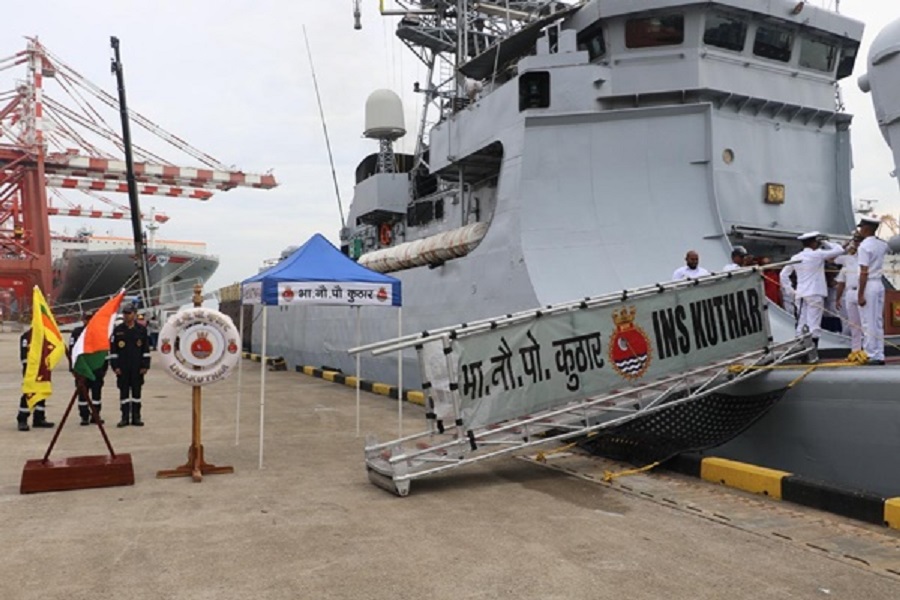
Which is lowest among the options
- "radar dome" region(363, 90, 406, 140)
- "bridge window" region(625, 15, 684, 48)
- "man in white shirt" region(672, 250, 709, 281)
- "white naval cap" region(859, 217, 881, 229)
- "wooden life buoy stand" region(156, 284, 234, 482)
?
"wooden life buoy stand" region(156, 284, 234, 482)

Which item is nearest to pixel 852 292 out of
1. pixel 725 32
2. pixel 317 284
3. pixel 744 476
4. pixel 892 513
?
pixel 744 476

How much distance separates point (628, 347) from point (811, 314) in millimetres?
2185

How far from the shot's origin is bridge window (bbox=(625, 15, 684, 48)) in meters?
11.0

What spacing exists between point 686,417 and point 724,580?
3.30 metres

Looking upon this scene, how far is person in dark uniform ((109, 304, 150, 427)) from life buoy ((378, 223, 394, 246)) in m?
9.99

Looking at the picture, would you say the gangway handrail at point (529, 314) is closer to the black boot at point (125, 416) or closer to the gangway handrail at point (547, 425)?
the gangway handrail at point (547, 425)

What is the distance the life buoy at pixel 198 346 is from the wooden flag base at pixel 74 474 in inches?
38.1

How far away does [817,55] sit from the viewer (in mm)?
12250

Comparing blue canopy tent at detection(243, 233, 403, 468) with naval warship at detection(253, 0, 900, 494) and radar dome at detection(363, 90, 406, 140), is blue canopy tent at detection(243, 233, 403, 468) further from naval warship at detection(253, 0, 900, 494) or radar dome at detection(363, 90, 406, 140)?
radar dome at detection(363, 90, 406, 140)

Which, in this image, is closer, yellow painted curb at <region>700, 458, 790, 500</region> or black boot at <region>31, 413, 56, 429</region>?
yellow painted curb at <region>700, 458, 790, 500</region>

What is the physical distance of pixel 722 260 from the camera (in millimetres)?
10180

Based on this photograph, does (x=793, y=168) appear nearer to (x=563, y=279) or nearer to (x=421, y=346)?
(x=563, y=279)

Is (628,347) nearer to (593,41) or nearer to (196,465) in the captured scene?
(196,465)

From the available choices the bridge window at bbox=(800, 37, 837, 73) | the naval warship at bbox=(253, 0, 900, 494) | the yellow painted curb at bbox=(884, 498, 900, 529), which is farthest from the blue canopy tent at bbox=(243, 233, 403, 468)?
the bridge window at bbox=(800, 37, 837, 73)
